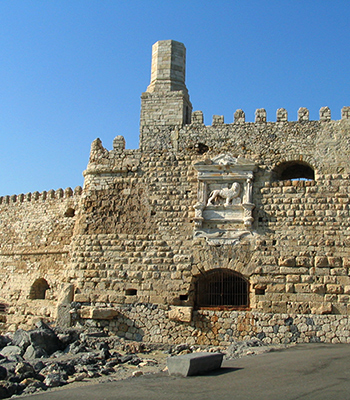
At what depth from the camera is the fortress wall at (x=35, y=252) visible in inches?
663

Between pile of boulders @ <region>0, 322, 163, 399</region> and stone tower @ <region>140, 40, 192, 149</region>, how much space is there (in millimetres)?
5391

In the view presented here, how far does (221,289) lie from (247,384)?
5254mm

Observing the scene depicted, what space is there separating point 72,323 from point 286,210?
6181 millimetres

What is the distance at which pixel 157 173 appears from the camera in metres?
12.7

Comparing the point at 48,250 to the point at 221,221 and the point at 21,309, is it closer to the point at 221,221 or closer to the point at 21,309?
the point at 21,309

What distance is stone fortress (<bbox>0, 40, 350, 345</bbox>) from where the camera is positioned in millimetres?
11102

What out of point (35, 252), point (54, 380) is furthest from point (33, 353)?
A: point (35, 252)

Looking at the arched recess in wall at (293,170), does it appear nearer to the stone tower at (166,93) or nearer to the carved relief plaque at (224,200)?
the carved relief plaque at (224,200)

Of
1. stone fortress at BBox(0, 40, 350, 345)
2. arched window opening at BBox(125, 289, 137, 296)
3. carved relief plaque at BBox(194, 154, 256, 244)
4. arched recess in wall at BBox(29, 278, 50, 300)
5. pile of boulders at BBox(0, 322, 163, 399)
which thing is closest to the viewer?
pile of boulders at BBox(0, 322, 163, 399)

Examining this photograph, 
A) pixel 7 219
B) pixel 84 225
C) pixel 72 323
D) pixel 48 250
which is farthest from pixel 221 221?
pixel 7 219

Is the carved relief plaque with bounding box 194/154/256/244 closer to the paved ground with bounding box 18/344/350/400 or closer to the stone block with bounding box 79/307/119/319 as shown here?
the stone block with bounding box 79/307/119/319

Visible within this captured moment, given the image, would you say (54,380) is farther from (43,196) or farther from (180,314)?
(43,196)

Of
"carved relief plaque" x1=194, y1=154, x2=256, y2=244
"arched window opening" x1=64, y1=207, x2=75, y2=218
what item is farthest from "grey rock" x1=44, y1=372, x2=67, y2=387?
"arched window opening" x1=64, y1=207, x2=75, y2=218

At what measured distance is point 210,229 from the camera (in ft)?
38.8
